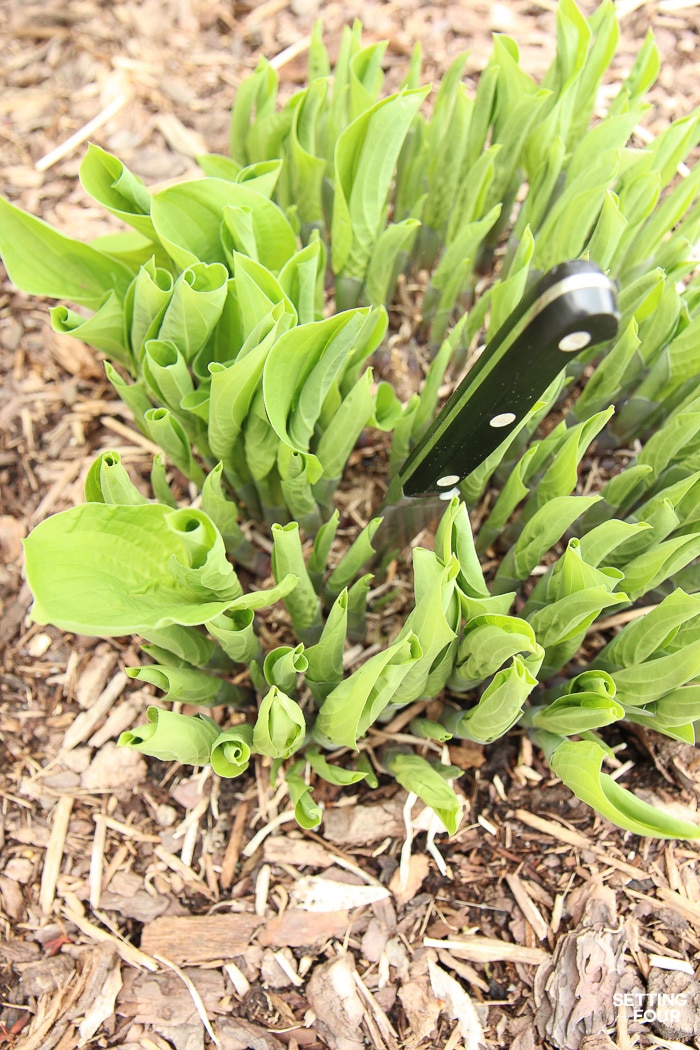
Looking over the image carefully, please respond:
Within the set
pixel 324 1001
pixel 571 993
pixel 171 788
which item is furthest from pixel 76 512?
pixel 571 993

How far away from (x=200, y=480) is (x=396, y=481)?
0.26 m

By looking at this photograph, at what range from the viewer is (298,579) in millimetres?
805

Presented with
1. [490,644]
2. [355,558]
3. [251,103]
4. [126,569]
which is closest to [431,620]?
[490,644]

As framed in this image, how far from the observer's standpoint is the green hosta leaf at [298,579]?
764 millimetres

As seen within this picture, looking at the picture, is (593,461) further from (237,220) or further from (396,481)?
(237,220)

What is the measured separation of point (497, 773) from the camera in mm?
970

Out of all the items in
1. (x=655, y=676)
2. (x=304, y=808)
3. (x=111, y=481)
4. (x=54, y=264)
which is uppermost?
(x=54, y=264)

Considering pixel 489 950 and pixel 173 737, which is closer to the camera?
pixel 173 737

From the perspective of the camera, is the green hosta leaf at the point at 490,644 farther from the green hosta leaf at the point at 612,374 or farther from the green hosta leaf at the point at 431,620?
the green hosta leaf at the point at 612,374

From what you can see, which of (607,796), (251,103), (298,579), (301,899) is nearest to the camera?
(607,796)

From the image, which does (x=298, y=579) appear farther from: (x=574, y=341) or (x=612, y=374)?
(x=612, y=374)

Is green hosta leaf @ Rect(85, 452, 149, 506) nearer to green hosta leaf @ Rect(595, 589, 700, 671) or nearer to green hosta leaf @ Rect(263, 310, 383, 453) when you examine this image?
green hosta leaf @ Rect(263, 310, 383, 453)

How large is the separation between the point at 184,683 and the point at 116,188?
0.55 m

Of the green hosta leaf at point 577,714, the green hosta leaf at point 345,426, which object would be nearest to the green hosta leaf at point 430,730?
the green hosta leaf at point 577,714
